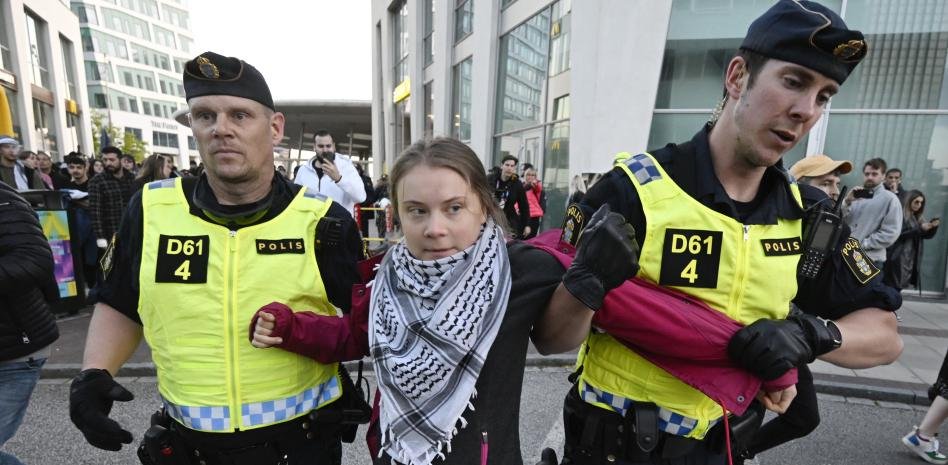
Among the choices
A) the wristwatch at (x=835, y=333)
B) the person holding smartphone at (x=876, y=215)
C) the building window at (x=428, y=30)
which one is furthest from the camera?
the building window at (x=428, y=30)

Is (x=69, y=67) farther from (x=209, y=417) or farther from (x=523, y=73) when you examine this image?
(x=209, y=417)

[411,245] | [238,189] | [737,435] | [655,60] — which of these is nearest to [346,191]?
[238,189]

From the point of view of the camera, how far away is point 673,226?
1322 mm

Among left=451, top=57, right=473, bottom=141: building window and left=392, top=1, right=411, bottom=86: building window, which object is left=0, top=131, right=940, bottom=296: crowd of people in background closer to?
left=451, top=57, right=473, bottom=141: building window

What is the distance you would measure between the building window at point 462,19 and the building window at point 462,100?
3.04ft

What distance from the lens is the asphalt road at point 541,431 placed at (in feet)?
9.90

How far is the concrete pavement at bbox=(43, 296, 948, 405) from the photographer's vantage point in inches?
156

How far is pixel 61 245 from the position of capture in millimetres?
5281

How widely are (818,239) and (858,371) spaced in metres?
4.27

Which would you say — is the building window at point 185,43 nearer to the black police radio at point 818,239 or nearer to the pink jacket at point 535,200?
the pink jacket at point 535,200

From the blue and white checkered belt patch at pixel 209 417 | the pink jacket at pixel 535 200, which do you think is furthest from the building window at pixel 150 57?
the blue and white checkered belt patch at pixel 209 417

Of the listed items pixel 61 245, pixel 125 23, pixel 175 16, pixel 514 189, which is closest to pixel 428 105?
pixel 514 189

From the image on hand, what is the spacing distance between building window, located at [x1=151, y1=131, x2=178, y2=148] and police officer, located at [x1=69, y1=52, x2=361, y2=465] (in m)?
61.4

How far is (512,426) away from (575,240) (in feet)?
1.95
